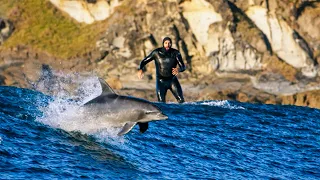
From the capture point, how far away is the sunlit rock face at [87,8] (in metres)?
49.5

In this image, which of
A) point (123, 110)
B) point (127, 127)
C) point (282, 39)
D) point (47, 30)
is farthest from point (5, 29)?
point (127, 127)

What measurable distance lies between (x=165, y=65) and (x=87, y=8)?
33.5m

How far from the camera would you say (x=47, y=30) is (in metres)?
52.1

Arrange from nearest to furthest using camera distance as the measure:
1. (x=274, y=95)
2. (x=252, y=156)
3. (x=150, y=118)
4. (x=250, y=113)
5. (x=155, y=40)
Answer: (x=150, y=118) < (x=252, y=156) < (x=250, y=113) < (x=274, y=95) < (x=155, y=40)

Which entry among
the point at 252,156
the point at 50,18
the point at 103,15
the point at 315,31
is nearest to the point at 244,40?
the point at 315,31

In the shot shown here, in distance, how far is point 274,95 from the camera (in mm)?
41656

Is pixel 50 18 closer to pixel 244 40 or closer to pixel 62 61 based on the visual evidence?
pixel 62 61

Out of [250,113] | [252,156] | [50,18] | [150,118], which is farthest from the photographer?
[50,18]

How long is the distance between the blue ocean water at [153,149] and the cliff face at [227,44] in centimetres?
2370

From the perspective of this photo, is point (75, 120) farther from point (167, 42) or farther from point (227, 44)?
point (227, 44)

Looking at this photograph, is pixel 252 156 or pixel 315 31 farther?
pixel 315 31

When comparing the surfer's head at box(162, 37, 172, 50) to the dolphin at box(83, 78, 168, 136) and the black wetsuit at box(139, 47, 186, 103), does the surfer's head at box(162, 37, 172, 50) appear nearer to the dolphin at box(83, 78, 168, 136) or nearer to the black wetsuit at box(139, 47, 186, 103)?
the black wetsuit at box(139, 47, 186, 103)

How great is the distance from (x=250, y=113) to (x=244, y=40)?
21.9m

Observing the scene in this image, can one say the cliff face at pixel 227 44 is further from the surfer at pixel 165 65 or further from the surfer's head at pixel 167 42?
the surfer's head at pixel 167 42
